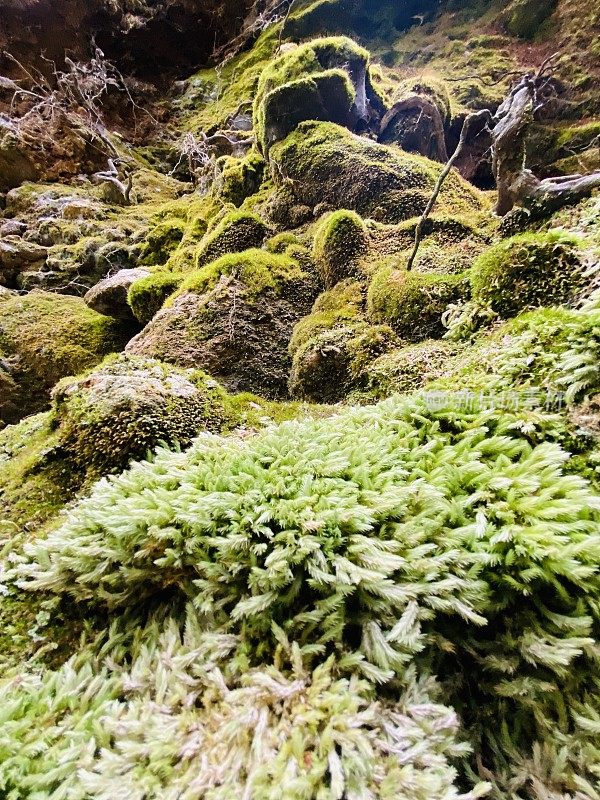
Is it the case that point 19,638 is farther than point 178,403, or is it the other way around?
point 178,403

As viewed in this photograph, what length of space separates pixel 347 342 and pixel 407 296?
75 centimetres

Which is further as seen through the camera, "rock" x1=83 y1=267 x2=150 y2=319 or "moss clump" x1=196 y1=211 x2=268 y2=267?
"rock" x1=83 y1=267 x2=150 y2=319

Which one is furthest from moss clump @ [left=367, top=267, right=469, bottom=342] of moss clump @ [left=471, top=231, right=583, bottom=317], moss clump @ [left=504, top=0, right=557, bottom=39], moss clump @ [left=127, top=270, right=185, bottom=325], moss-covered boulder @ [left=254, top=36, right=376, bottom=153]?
moss clump @ [left=504, top=0, right=557, bottom=39]

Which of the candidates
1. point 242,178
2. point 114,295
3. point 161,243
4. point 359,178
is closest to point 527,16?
point 359,178

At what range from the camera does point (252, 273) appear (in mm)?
4617

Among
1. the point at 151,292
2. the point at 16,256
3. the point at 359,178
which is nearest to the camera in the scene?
the point at 359,178

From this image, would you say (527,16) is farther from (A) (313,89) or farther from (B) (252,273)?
(B) (252,273)

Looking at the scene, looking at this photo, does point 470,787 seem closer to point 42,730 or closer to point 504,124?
point 42,730

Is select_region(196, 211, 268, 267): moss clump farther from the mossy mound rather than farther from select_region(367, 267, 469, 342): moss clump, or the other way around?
select_region(367, 267, 469, 342): moss clump

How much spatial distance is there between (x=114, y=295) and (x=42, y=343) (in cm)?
131

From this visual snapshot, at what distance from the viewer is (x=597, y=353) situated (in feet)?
6.99

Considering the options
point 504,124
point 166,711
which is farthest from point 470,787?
point 504,124

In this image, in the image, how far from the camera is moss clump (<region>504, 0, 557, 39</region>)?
264 inches

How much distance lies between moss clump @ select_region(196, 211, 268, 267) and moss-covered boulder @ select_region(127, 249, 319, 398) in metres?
0.57
